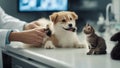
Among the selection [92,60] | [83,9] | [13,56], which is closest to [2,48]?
[13,56]

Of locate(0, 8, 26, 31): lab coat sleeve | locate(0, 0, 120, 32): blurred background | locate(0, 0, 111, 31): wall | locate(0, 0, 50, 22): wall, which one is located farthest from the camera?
locate(0, 0, 50, 22): wall

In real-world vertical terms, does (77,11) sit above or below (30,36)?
above

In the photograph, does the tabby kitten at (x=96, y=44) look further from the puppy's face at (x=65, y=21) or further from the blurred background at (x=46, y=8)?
the blurred background at (x=46, y=8)

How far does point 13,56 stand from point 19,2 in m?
1.13

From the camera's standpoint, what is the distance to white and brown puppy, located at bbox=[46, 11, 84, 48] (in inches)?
36.3

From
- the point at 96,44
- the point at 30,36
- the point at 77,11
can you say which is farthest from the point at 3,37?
the point at 77,11

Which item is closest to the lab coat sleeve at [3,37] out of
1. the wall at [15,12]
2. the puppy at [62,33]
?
the puppy at [62,33]

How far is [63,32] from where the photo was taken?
94 centimetres

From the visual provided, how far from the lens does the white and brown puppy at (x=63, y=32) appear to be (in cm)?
92

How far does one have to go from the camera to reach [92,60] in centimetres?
66

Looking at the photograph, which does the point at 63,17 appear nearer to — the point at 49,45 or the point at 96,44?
the point at 49,45

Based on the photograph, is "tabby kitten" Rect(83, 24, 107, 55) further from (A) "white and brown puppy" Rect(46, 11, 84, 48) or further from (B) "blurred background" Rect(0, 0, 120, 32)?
(B) "blurred background" Rect(0, 0, 120, 32)

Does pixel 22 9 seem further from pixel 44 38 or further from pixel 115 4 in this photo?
pixel 44 38

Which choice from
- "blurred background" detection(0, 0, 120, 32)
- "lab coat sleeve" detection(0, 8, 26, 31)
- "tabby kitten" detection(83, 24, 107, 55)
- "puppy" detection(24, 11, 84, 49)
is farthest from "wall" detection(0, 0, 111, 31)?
"tabby kitten" detection(83, 24, 107, 55)
